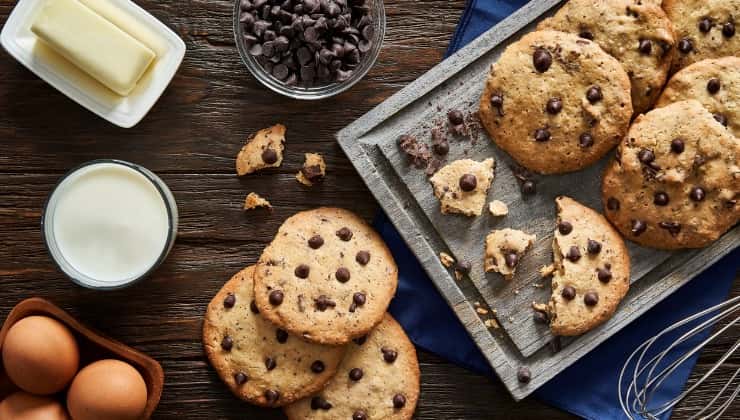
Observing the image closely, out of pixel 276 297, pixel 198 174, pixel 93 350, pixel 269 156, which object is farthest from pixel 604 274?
pixel 93 350

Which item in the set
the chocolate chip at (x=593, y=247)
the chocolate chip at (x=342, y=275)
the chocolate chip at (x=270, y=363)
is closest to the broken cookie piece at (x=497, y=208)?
the chocolate chip at (x=593, y=247)

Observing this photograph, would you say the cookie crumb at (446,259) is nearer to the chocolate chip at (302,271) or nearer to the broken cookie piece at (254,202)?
the chocolate chip at (302,271)

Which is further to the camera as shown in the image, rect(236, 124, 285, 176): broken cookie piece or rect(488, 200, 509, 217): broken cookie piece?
rect(236, 124, 285, 176): broken cookie piece

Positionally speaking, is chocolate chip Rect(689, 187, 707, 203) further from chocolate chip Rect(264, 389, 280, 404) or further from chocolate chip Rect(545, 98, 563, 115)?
chocolate chip Rect(264, 389, 280, 404)

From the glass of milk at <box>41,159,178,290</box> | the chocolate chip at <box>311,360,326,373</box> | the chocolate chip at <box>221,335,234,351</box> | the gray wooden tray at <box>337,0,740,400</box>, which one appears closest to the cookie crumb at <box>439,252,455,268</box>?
the gray wooden tray at <box>337,0,740,400</box>

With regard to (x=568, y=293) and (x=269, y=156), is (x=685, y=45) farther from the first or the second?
(x=269, y=156)

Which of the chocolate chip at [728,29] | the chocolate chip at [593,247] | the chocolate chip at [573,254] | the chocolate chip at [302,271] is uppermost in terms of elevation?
the chocolate chip at [728,29]

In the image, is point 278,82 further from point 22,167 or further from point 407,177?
point 22,167
